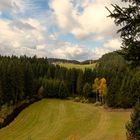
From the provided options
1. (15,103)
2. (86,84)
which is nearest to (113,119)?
(15,103)

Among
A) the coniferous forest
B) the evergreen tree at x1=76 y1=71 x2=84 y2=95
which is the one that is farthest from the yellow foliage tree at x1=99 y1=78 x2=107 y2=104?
the evergreen tree at x1=76 y1=71 x2=84 y2=95

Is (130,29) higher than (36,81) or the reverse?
higher

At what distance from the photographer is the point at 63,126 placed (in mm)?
72250

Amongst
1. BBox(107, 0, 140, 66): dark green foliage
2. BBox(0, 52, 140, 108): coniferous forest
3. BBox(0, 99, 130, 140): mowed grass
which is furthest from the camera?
BBox(0, 52, 140, 108): coniferous forest

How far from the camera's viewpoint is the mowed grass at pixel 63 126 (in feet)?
210

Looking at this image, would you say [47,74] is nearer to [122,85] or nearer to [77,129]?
[122,85]

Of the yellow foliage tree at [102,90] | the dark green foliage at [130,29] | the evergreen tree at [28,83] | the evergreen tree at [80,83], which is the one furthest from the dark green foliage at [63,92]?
the dark green foliage at [130,29]

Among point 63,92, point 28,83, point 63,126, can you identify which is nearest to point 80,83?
point 63,92

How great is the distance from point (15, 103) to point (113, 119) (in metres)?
39.7

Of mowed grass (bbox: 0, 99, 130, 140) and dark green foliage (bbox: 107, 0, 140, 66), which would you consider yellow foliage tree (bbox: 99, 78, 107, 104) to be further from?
dark green foliage (bbox: 107, 0, 140, 66)

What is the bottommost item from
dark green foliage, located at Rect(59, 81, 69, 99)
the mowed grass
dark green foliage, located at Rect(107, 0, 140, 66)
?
the mowed grass

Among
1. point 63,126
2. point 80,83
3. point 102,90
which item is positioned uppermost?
point 80,83

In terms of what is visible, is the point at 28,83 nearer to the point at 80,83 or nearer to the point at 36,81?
the point at 36,81

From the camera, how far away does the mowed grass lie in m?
64.0
